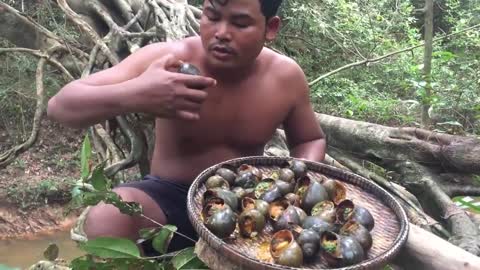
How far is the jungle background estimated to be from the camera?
405cm

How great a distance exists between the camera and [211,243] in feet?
3.69

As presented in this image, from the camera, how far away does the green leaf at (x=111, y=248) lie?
132 centimetres

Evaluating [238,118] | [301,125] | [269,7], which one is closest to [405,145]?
[301,125]

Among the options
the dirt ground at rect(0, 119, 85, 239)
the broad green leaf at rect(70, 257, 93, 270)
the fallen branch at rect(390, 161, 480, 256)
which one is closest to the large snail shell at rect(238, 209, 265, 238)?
the broad green leaf at rect(70, 257, 93, 270)

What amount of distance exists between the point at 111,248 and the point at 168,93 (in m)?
0.37

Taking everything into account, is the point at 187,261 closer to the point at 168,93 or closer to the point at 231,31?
the point at 168,93

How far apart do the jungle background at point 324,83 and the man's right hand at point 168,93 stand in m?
1.70

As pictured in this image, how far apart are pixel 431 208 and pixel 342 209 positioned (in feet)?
3.04

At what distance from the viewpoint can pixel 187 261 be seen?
134 centimetres

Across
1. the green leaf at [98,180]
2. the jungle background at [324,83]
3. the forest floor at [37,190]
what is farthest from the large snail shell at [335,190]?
the forest floor at [37,190]

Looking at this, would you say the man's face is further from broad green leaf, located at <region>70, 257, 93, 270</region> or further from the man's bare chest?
broad green leaf, located at <region>70, 257, 93, 270</region>

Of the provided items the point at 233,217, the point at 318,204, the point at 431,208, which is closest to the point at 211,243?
the point at 233,217

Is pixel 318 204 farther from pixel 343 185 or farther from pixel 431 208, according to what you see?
pixel 431 208

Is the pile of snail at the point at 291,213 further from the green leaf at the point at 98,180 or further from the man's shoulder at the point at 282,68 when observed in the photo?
the man's shoulder at the point at 282,68
